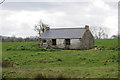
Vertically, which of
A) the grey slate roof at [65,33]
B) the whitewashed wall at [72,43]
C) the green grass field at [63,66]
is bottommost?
the green grass field at [63,66]

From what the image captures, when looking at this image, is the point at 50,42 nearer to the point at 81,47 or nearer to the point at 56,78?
the point at 81,47

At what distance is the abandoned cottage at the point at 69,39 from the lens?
42.9 meters

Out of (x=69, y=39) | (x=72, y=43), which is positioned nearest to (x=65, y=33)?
(x=69, y=39)

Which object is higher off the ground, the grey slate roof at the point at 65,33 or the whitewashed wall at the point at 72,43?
the grey slate roof at the point at 65,33

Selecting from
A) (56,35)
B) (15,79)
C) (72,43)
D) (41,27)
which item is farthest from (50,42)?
(15,79)

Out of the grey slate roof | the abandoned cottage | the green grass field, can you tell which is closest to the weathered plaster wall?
the abandoned cottage

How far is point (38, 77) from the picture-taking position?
11.3 metres

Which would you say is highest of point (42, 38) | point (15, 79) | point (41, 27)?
point (41, 27)

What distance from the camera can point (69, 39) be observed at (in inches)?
1725

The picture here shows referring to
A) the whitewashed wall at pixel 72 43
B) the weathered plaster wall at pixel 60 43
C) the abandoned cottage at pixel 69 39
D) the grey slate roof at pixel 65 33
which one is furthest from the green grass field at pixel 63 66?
the weathered plaster wall at pixel 60 43

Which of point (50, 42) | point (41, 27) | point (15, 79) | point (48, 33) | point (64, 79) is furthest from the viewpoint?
point (41, 27)

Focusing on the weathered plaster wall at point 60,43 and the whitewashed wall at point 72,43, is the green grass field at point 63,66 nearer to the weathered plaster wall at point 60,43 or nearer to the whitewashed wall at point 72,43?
the whitewashed wall at point 72,43

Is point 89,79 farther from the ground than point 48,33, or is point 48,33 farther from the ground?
point 48,33

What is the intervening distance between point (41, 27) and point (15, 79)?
55468 millimetres
